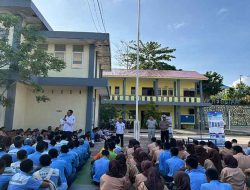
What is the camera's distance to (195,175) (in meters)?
4.70

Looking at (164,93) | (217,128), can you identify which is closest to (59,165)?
(217,128)

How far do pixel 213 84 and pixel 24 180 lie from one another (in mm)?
38613

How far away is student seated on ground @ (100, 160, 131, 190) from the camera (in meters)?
4.26

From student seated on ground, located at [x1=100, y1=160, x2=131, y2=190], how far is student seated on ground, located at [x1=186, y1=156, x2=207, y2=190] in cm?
120

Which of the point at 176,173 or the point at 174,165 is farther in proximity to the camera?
the point at 174,165

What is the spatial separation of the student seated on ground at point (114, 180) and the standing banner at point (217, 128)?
30.3 ft

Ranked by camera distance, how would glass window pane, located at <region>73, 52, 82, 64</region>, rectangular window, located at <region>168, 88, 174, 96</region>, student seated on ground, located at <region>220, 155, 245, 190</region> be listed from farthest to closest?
rectangular window, located at <region>168, 88, 174, 96</region>
glass window pane, located at <region>73, 52, 82, 64</region>
student seated on ground, located at <region>220, 155, 245, 190</region>

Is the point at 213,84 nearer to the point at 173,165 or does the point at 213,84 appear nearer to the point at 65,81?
the point at 65,81

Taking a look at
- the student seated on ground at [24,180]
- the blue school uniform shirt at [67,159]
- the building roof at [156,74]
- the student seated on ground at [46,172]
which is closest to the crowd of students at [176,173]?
the blue school uniform shirt at [67,159]

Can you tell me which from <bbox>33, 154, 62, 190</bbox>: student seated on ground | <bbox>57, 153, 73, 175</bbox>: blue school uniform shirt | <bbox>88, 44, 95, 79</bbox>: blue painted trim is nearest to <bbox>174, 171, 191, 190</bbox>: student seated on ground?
<bbox>33, 154, 62, 190</bbox>: student seated on ground

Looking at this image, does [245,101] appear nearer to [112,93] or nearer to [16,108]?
[112,93]

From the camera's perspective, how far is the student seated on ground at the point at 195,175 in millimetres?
4594

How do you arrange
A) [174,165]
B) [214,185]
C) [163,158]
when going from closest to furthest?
[214,185] → [174,165] → [163,158]

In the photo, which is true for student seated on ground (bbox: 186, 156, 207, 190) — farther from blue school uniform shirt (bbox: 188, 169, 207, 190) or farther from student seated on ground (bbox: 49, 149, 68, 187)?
student seated on ground (bbox: 49, 149, 68, 187)
